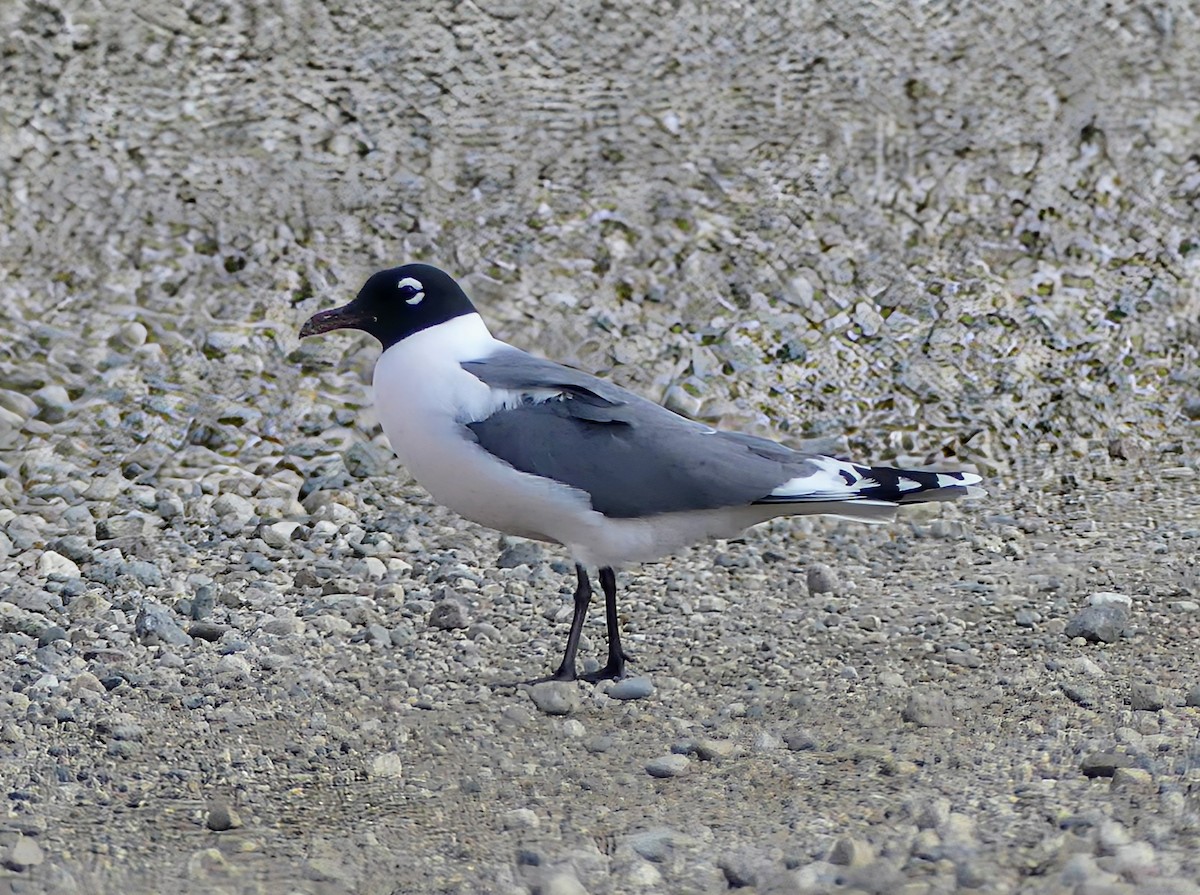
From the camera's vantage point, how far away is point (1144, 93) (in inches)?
392

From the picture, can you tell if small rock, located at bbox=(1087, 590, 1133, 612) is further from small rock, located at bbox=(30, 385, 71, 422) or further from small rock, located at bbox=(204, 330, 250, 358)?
small rock, located at bbox=(30, 385, 71, 422)

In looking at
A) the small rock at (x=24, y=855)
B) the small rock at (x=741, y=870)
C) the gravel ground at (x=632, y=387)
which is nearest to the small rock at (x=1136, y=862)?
the gravel ground at (x=632, y=387)

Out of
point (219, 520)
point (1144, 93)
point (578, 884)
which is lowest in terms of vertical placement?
point (219, 520)

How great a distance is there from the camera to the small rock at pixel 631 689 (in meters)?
5.10

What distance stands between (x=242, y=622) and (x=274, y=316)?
318 cm

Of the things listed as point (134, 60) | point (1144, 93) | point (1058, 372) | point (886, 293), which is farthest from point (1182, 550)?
point (134, 60)

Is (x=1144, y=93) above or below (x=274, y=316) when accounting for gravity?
above

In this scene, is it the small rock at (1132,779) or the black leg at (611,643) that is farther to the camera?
the black leg at (611,643)

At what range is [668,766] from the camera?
446 centimetres

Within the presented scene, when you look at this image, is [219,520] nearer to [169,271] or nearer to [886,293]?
[169,271]

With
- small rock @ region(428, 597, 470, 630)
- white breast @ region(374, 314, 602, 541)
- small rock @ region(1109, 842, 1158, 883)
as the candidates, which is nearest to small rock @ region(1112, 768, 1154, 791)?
small rock @ region(1109, 842, 1158, 883)

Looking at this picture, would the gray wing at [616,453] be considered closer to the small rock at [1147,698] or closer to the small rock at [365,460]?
the small rock at [1147,698]

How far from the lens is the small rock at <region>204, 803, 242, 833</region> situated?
4.12 metres

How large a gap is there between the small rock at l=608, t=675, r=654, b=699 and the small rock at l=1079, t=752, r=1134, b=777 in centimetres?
144
